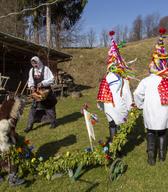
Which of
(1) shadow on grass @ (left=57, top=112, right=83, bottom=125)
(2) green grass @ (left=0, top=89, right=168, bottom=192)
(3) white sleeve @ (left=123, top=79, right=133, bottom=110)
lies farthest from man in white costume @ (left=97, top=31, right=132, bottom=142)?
(1) shadow on grass @ (left=57, top=112, right=83, bottom=125)

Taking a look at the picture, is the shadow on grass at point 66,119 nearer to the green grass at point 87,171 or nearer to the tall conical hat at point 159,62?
the green grass at point 87,171

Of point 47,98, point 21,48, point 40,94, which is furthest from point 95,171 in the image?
point 21,48

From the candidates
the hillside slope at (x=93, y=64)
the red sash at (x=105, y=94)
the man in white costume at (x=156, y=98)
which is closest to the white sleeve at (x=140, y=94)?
the man in white costume at (x=156, y=98)

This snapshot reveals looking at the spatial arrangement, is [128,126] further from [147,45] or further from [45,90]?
[147,45]

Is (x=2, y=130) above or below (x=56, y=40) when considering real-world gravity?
below

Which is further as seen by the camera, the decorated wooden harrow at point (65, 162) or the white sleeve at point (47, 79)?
the white sleeve at point (47, 79)

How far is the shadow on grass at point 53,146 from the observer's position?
645cm

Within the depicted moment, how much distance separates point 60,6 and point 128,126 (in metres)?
25.3

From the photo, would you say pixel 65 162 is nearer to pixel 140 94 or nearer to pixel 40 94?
pixel 140 94

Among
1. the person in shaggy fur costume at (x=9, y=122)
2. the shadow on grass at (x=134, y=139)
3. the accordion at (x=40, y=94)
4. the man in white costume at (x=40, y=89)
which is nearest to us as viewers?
the person in shaggy fur costume at (x=9, y=122)

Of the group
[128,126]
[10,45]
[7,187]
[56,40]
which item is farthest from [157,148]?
[56,40]

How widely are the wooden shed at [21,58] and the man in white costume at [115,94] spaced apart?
10.9 metres

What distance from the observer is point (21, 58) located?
64.9ft

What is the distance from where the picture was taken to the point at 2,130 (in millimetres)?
4488
